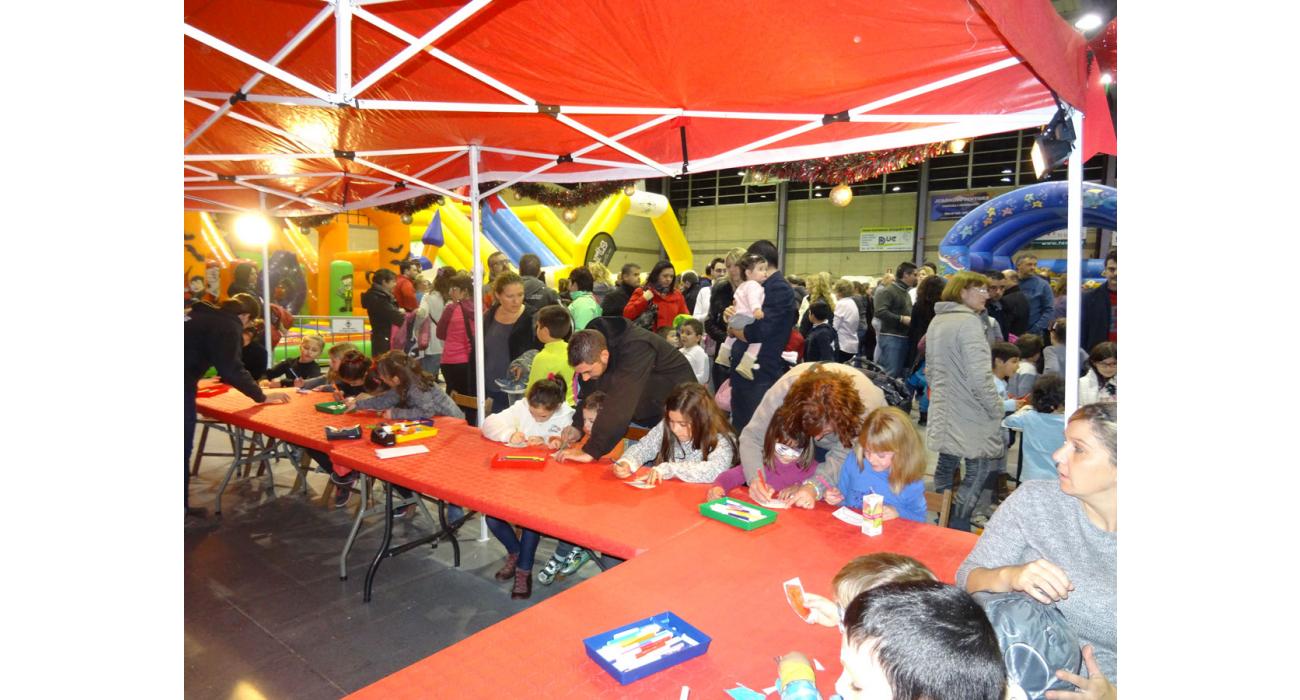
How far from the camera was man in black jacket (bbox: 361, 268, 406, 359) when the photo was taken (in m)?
6.94

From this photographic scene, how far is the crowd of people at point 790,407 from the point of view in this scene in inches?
65.7

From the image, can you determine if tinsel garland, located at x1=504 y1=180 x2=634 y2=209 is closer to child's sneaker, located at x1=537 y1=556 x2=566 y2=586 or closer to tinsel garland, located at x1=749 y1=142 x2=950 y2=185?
tinsel garland, located at x1=749 y1=142 x2=950 y2=185

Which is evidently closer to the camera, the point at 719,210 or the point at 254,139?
the point at 254,139

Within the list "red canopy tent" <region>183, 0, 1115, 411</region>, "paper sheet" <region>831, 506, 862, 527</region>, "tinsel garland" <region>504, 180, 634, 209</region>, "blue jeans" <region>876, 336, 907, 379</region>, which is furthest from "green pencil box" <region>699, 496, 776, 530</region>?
"blue jeans" <region>876, 336, 907, 379</region>

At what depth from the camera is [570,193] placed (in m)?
6.74

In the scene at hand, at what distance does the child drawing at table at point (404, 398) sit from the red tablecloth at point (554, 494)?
2.42 ft

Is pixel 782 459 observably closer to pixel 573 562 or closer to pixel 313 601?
pixel 573 562

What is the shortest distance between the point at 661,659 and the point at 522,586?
2.30 meters

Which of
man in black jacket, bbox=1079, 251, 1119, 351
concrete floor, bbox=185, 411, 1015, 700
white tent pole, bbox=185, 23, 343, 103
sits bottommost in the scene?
concrete floor, bbox=185, 411, 1015, 700

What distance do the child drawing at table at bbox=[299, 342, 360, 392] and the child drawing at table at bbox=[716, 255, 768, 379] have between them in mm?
2935
